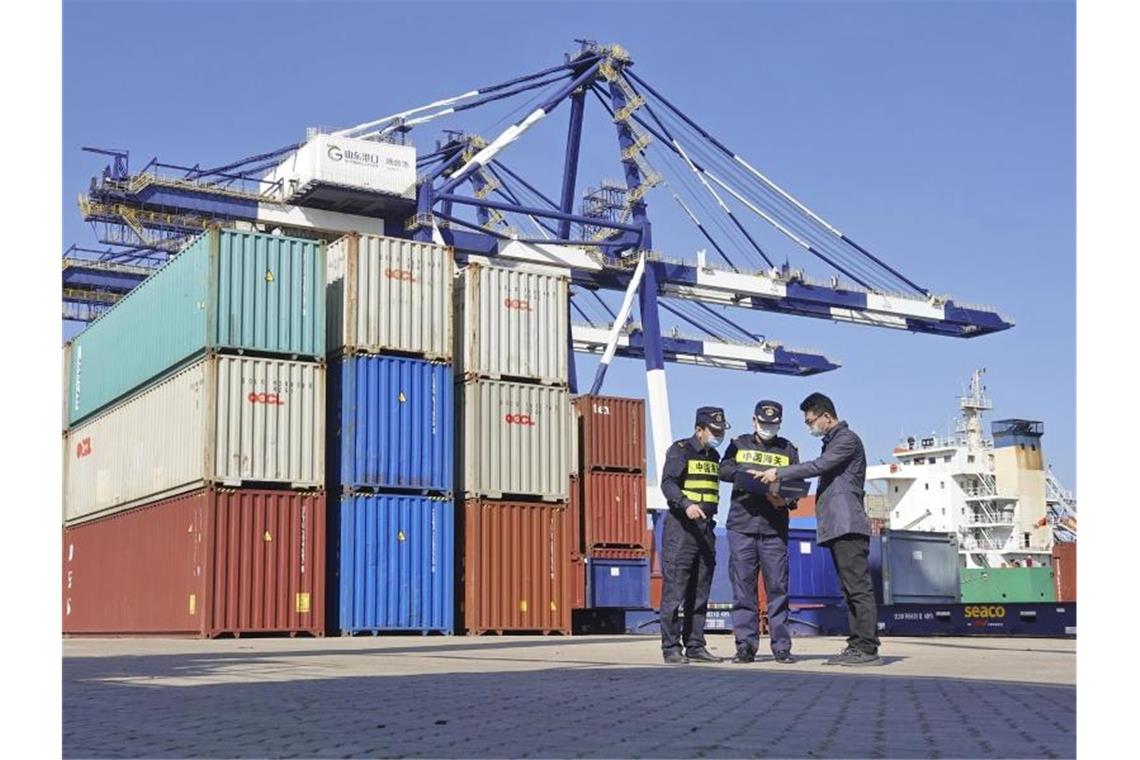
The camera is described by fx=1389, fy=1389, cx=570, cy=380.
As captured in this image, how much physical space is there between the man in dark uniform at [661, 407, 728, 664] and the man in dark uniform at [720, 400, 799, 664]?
0.20 m

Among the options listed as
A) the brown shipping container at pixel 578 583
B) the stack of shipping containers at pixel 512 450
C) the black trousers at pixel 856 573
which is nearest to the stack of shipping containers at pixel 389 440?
the stack of shipping containers at pixel 512 450

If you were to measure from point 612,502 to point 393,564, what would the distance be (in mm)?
7167

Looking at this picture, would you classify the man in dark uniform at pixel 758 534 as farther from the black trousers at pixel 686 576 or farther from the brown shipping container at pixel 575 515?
the brown shipping container at pixel 575 515

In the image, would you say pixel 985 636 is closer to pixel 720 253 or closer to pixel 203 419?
pixel 203 419

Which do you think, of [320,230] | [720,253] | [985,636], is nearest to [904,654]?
[985,636]

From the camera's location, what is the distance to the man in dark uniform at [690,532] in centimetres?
996

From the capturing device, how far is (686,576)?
9984 millimetres

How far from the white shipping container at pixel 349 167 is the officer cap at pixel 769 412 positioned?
25.2m

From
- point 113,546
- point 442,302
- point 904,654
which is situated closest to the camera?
point 904,654

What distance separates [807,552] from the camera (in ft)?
86.6

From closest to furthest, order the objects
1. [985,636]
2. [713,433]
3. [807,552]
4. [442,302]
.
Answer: [713,433] → [985,636] → [442,302] → [807,552]
